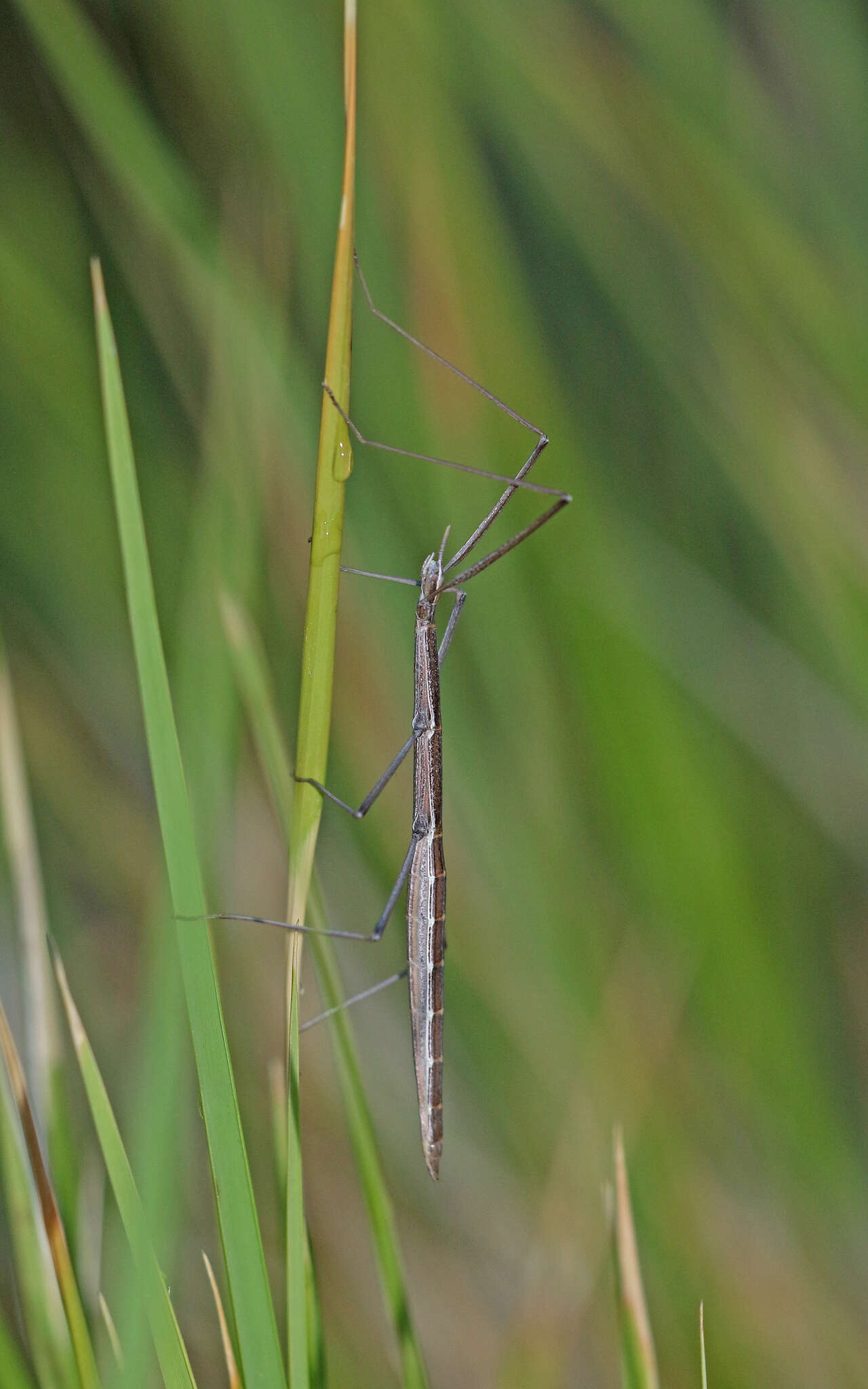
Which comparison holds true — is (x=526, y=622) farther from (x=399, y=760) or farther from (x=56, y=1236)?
(x=56, y=1236)

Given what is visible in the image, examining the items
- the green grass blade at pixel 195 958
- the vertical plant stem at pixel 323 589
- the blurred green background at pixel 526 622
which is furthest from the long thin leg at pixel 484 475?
the green grass blade at pixel 195 958

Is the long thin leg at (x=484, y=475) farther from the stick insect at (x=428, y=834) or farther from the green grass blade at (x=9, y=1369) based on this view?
the green grass blade at (x=9, y=1369)

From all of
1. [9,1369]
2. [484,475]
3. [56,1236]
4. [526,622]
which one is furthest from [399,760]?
[9,1369]

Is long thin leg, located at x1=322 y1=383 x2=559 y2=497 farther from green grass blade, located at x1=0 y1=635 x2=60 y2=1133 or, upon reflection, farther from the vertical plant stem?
green grass blade, located at x1=0 y1=635 x2=60 y2=1133

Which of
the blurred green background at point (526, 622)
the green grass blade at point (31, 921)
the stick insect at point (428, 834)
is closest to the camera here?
the green grass blade at point (31, 921)

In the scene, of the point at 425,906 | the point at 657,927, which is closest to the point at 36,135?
the point at 425,906

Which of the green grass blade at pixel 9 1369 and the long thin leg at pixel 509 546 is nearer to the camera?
the green grass blade at pixel 9 1369

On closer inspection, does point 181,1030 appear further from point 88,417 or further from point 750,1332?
point 750,1332
